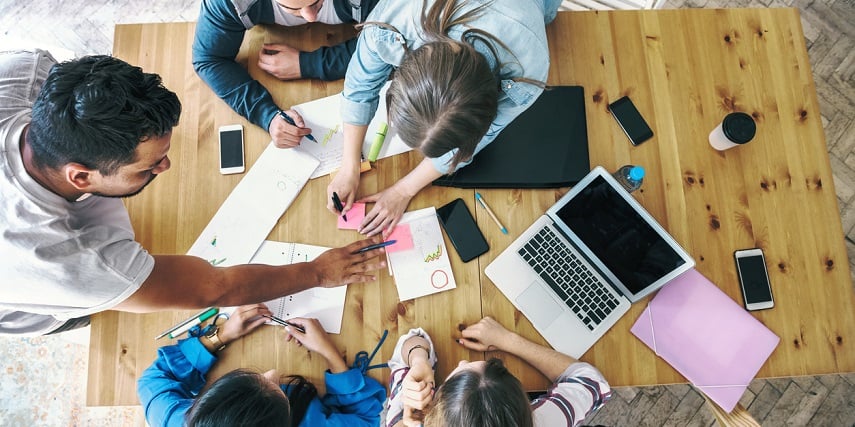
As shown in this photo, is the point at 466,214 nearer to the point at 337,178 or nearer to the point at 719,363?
the point at 337,178

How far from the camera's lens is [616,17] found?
4.76 ft

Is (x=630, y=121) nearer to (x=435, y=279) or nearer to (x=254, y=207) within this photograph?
(x=435, y=279)

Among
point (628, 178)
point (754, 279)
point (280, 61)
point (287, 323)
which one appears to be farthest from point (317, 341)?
point (754, 279)

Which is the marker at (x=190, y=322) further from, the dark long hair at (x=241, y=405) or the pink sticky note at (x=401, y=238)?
the pink sticky note at (x=401, y=238)

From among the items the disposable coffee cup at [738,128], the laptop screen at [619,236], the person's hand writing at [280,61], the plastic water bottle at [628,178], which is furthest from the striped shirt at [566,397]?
the person's hand writing at [280,61]

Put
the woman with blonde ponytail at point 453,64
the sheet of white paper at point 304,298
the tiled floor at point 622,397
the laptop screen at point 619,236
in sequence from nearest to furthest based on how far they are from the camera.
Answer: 1. the woman with blonde ponytail at point 453,64
2. the laptop screen at point 619,236
3. the sheet of white paper at point 304,298
4. the tiled floor at point 622,397

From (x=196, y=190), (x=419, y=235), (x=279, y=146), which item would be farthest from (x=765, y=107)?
(x=196, y=190)

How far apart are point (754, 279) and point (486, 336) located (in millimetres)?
690

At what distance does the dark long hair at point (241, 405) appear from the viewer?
3.54 feet

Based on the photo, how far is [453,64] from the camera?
0.91m

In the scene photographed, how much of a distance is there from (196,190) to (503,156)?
0.81 m

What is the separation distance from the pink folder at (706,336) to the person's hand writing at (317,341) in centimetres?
73

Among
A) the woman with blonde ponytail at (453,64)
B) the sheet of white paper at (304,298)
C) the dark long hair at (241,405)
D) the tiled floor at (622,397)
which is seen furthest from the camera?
the tiled floor at (622,397)

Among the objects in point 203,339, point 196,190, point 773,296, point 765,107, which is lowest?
point 203,339
